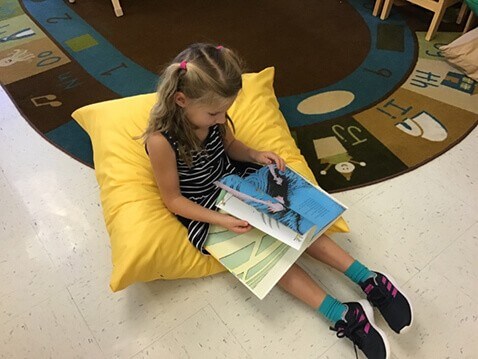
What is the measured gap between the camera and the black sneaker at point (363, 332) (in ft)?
3.65

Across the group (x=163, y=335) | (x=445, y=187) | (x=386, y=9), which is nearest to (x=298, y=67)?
(x=386, y=9)

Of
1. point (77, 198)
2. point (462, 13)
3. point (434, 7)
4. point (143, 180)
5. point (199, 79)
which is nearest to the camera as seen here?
point (199, 79)

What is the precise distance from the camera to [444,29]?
93.4 inches

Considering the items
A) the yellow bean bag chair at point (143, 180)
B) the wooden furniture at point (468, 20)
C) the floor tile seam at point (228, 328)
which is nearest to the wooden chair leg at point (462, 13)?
the wooden furniture at point (468, 20)

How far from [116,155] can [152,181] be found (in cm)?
17

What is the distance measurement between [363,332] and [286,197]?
42 cm

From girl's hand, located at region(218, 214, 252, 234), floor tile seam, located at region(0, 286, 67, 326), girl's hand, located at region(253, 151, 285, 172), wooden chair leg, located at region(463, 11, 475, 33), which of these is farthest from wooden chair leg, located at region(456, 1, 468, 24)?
floor tile seam, located at region(0, 286, 67, 326)

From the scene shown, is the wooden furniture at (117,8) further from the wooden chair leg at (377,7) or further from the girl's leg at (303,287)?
the girl's leg at (303,287)

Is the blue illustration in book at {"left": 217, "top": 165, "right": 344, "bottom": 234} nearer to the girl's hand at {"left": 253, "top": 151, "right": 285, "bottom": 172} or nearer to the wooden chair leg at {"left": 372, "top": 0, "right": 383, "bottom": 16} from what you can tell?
the girl's hand at {"left": 253, "top": 151, "right": 285, "bottom": 172}

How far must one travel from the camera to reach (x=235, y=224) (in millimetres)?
1146

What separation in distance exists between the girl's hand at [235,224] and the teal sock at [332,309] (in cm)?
30

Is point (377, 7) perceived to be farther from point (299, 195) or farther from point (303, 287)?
point (303, 287)

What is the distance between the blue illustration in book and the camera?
1.10 m

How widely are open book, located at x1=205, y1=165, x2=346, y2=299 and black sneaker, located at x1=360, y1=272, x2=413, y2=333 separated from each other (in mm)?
234
